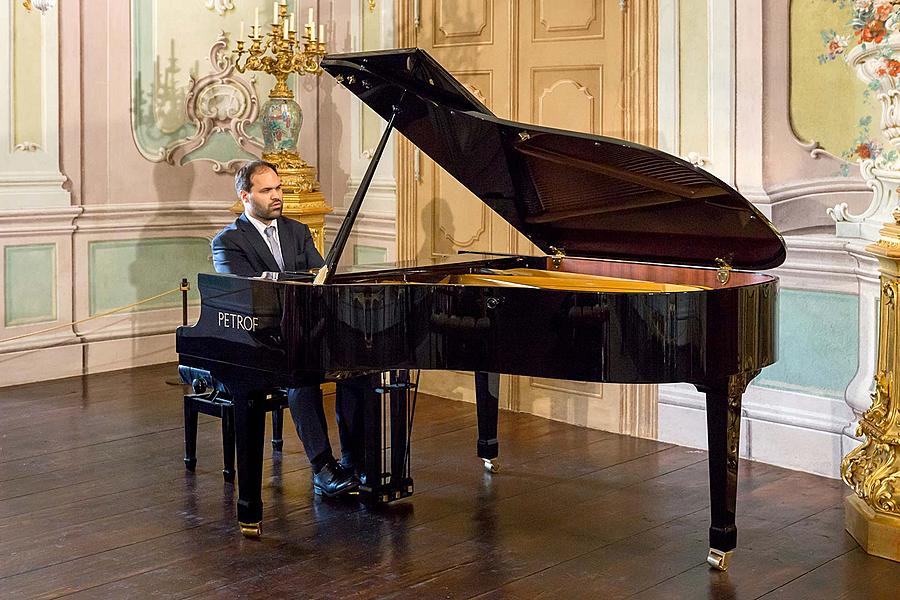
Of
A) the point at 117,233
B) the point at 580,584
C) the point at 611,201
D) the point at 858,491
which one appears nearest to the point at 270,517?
the point at 580,584

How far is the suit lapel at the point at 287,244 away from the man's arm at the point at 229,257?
0.72ft

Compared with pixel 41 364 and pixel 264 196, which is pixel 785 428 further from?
pixel 41 364

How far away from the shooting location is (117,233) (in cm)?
680

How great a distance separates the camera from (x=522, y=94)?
5773 mm

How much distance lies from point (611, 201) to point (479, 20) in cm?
228

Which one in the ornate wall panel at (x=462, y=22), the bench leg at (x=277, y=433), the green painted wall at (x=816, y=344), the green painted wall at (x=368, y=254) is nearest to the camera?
the green painted wall at (x=816, y=344)

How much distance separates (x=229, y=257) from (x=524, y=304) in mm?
1247

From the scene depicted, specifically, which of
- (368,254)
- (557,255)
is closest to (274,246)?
(557,255)

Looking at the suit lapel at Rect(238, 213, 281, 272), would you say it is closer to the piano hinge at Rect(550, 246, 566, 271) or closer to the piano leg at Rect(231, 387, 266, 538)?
the piano leg at Rect(231, 387, 266, 538)

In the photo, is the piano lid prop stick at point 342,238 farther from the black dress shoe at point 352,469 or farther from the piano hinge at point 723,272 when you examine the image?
the piano hinge at point 723,272

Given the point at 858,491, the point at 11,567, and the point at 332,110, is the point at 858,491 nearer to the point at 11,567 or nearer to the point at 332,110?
the point at 11,567

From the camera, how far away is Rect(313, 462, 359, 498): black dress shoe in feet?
13.9

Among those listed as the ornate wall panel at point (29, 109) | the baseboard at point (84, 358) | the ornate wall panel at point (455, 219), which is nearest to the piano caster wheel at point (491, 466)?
the ornate wall panel at point (455, 219)

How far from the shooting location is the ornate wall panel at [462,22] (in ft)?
19.4
